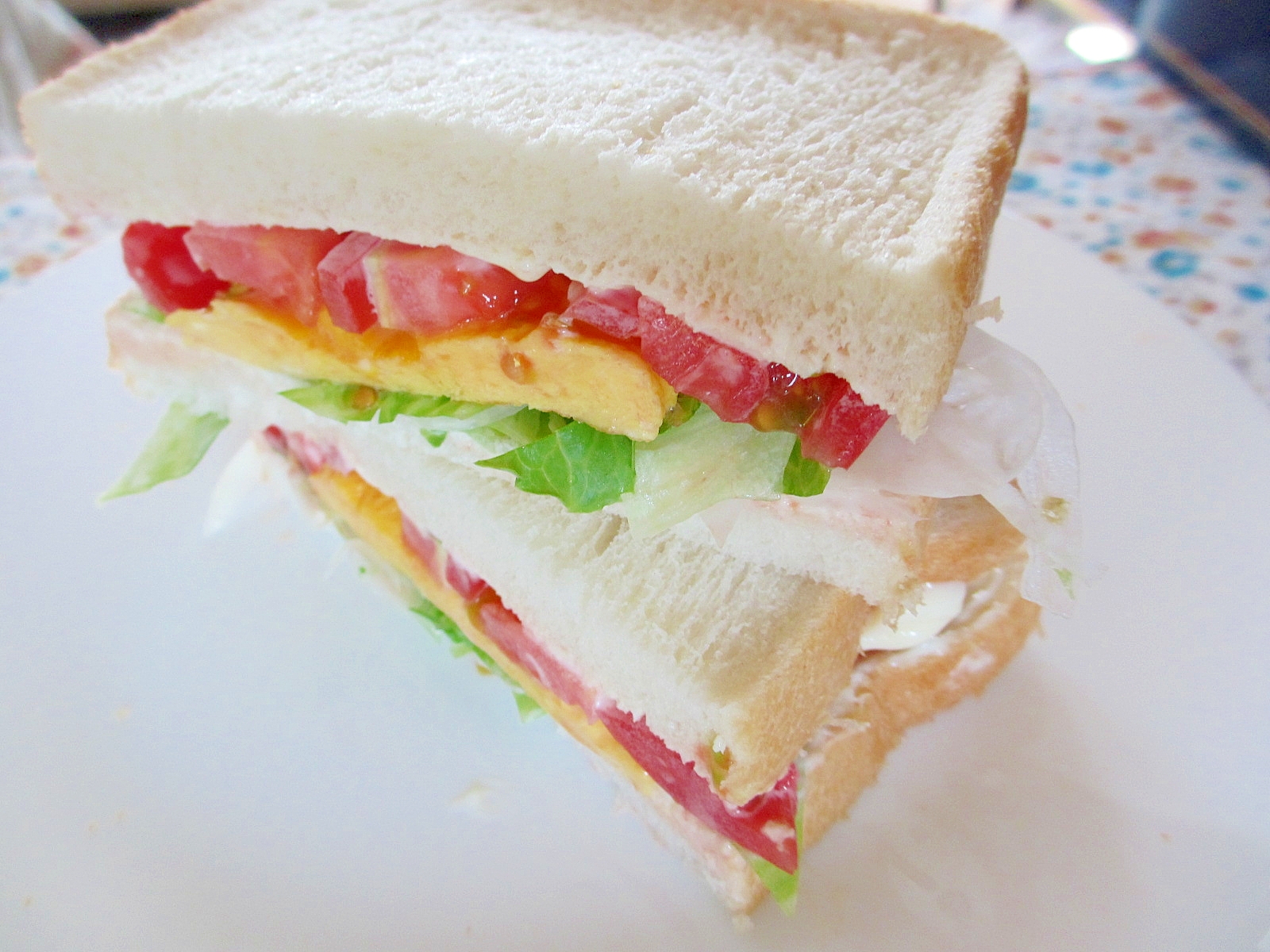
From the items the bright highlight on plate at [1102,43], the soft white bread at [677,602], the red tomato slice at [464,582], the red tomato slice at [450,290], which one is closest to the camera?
the soft white bread at [677,602]

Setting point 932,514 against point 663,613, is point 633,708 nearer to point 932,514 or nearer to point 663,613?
point 663,613

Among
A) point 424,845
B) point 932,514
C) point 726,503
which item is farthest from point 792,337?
point 424,845

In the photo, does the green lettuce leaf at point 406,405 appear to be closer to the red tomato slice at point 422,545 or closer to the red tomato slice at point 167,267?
the red tomato slice at point 422,545

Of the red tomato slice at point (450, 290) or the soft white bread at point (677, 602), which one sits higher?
the red tomato slice at point (450, 290)

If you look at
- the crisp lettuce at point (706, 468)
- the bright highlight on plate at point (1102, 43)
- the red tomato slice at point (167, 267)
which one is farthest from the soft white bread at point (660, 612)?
the bright highlight on plate at point (1102, 43)

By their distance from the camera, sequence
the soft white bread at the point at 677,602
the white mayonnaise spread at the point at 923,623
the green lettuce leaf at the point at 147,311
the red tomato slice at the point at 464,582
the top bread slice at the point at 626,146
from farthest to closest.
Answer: the green lettuce leaf at the point at 147,311, the red tomato slice at the point at 464,582, the white mayonnaise spread at the point at 923,623, the soft white bread at the point at 677,602, the top bread slice at the point at 626,146

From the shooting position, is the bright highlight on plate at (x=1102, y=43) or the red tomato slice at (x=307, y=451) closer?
the red tomato slice at (x=307, y=451)

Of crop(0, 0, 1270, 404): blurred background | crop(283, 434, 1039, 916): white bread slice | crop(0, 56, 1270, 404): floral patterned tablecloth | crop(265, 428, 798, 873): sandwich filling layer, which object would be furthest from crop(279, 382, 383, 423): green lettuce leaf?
crop(0, 56, 1270, 404): floral patterned tablecloth

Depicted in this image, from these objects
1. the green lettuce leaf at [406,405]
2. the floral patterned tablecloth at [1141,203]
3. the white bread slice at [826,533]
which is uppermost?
the green lettuce leaf at [406,405]
